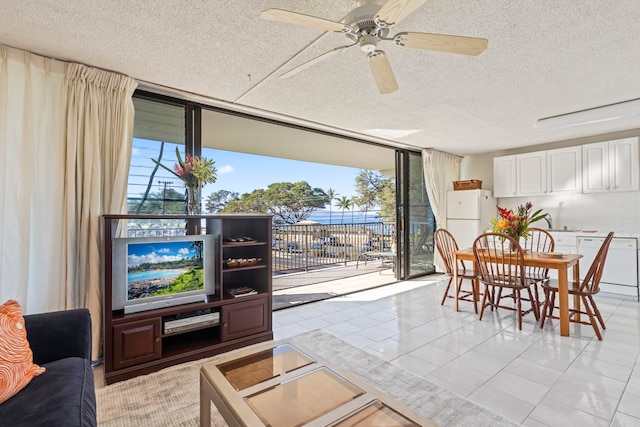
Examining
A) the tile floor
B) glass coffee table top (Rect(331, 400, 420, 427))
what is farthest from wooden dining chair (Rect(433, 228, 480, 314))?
glass coffee table top (Rect(331, 400, 420, 427))

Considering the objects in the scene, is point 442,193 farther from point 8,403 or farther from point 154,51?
point 8,403

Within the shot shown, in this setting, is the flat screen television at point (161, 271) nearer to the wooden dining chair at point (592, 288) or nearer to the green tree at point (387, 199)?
the wooden dining chair at point (592, 288)

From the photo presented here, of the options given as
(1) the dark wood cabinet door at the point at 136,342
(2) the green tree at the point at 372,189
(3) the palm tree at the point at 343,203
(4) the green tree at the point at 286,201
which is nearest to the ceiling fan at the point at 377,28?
(1) the dark wood cabinet door at the point at 136,342

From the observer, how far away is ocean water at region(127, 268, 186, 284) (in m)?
2.39

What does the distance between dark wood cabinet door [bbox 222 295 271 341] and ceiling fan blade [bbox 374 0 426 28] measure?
2.41 metres

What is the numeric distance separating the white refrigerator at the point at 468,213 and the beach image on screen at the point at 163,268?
4.69 metres

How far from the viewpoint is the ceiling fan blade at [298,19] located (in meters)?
1.42

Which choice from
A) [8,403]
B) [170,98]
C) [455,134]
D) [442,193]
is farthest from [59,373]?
[442,193]

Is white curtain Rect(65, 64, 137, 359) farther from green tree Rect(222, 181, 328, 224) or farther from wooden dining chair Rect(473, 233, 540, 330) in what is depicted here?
green tree Rect(222, 181, 328, 224)

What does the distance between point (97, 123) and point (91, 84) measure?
0.31 m

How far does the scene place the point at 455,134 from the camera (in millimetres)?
4594

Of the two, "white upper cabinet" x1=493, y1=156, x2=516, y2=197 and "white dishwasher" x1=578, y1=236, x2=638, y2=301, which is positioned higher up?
"white upper cabinet" x1=493, y1=156, x2=516, y2=197

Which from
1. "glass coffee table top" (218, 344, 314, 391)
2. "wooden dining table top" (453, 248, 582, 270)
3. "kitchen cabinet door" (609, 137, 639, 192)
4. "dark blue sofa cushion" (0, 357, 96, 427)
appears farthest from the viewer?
"kitchen cabinet door" (609, 137, 639, 192)

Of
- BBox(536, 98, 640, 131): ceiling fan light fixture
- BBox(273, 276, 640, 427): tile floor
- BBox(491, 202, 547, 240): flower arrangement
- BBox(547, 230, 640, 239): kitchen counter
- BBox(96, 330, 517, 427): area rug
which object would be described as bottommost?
BBox(96, 330, 517, 427): area rug
